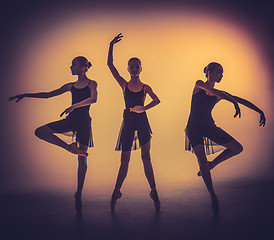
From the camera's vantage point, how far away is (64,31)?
5.86 m

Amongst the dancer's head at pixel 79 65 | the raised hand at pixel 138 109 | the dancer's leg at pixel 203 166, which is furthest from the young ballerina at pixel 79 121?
the dancer's leg at pixel 203 166

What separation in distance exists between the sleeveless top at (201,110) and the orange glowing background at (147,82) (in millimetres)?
2024

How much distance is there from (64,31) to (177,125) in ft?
8.71

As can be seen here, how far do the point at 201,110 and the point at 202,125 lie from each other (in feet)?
0.56

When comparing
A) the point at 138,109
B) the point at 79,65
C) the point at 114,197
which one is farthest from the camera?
the point at 79,65

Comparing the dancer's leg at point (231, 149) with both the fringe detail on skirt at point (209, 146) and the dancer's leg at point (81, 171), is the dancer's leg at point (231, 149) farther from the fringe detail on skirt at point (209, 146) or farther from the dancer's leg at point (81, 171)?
the dancer's leg at point (81, 171)

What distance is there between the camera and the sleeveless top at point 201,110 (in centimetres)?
358

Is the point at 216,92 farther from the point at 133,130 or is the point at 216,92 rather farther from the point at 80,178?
the point at 80,178

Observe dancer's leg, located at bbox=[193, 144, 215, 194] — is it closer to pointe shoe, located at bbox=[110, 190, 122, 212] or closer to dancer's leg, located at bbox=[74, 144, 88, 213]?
pointe shoe, located at bbox=[110, 190, 122, 212]

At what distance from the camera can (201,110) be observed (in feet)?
11.8

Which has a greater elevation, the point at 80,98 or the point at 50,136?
the point at 80,98

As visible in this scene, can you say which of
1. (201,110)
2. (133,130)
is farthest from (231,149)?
(133,130)

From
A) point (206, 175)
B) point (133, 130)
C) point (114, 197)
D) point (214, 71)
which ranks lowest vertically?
point (114, 197)

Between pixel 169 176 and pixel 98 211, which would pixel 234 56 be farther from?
pixel 98 211
